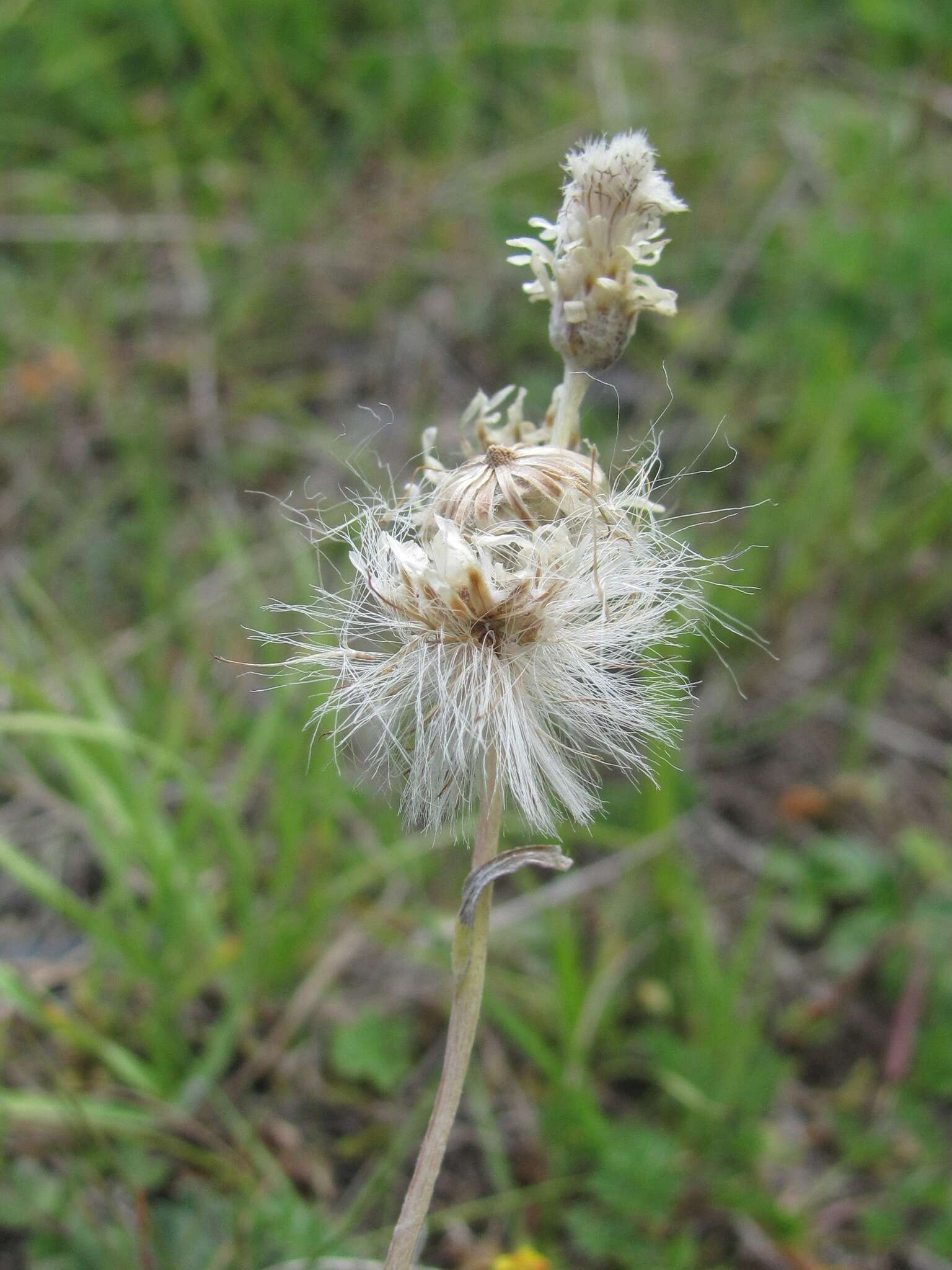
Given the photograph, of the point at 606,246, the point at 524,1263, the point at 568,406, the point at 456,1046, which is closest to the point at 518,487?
the point at 568,406

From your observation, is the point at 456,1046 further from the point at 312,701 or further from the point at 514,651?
the point at 312,701

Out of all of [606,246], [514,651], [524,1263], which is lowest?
[524,1263]

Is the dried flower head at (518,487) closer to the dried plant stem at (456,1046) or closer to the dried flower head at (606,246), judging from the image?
the dried flower head at (606,246)

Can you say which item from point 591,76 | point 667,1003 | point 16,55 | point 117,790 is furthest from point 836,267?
point 16,55

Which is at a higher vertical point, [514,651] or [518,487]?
[518,487]

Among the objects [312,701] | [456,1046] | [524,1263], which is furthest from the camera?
[312,701]

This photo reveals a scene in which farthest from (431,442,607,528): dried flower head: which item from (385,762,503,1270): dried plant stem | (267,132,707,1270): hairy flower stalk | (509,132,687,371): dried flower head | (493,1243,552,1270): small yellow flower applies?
(493,1243,552,1270): small yellow flower

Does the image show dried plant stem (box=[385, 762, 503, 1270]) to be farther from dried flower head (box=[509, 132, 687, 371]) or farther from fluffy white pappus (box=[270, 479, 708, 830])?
dried flower head (box=[509, 132, 687, 371])
